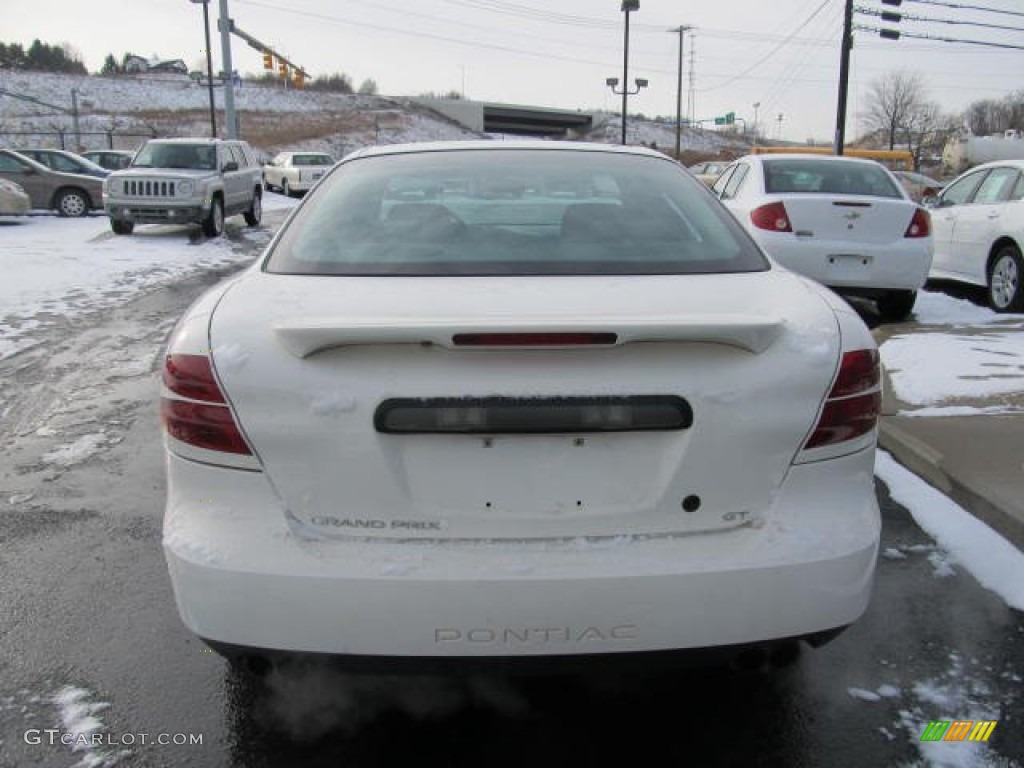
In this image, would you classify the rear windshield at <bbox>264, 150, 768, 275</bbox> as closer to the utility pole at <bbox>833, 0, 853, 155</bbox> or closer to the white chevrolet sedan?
the white chevrolet sedan

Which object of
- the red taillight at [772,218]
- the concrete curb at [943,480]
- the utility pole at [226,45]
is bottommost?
the concrete curb at [943,480]

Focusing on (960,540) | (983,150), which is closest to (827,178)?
(960,540)

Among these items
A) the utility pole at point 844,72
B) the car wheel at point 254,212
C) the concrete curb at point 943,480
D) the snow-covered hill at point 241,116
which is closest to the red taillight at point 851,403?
the concrete curb at point 943,480

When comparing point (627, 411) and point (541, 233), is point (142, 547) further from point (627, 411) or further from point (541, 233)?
point (627, 411)

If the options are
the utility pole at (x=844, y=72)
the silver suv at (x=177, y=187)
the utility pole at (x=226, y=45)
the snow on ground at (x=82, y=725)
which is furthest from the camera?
the utility pole at (x=226, y=45)

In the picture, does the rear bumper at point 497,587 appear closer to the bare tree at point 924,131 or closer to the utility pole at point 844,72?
the utility pole at point 844,72

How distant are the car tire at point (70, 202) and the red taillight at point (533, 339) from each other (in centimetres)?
2102

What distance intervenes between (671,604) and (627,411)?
1.50 feet

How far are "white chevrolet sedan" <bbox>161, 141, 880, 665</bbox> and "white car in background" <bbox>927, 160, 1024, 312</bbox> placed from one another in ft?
25.9

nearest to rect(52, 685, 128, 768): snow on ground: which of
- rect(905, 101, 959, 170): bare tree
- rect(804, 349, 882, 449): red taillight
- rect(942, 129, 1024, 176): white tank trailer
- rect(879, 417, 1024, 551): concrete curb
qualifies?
rect(804, 349, 882, 449): red taillight

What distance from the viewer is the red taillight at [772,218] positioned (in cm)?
821

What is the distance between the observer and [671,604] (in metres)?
2.02

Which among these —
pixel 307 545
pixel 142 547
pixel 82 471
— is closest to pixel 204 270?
pixel 82 471

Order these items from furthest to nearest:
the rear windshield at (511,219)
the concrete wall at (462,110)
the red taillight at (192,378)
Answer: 1. the concrete wall at (462,110)
2. the rear windshield at (511,219)
3. the red taillight at (192,378)
